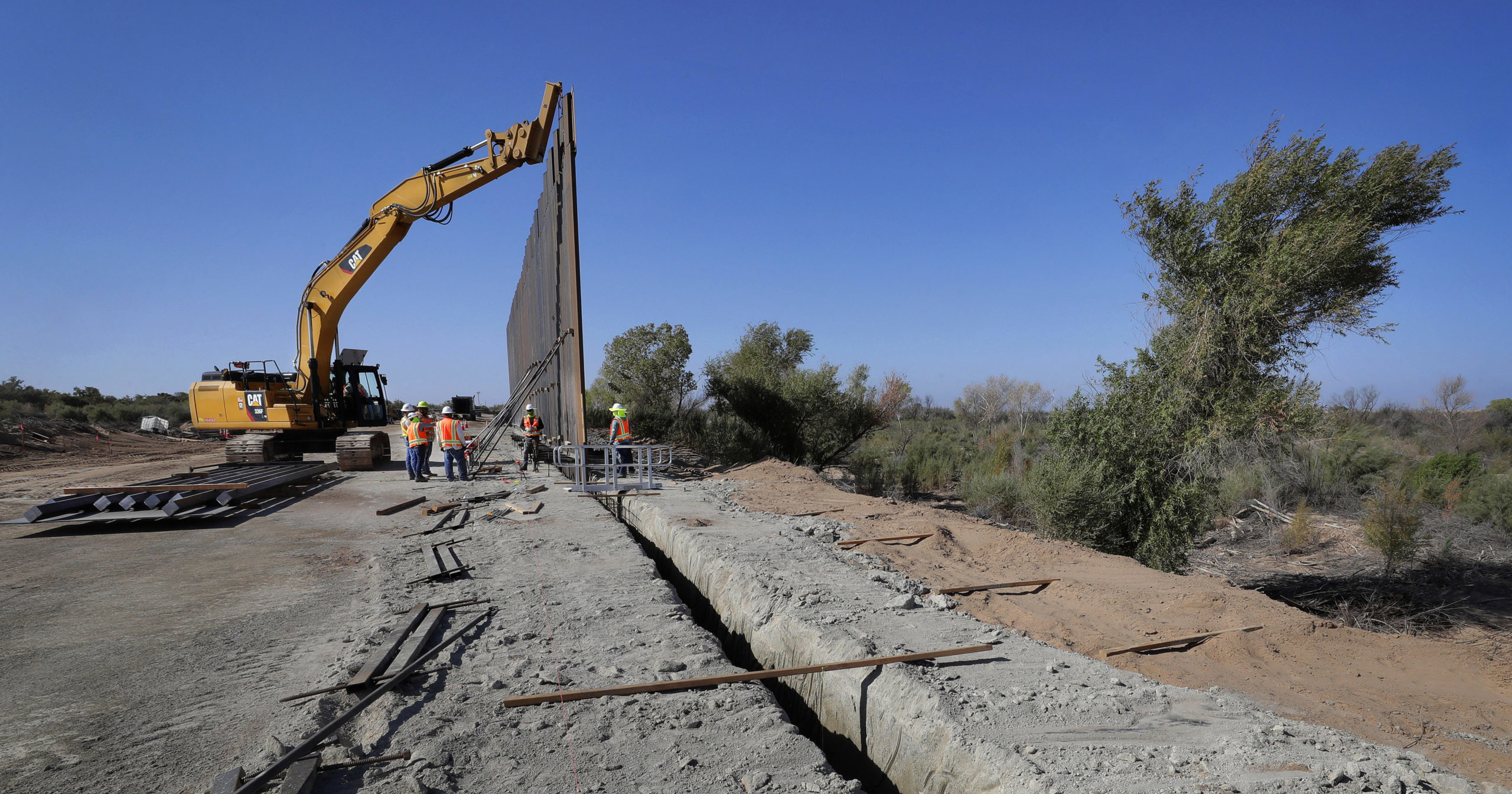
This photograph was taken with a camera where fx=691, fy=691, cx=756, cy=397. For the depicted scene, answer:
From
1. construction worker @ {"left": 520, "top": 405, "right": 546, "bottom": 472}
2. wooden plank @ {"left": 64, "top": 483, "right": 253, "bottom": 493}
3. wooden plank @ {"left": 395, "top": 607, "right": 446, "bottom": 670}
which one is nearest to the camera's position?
wooden plank @ {"left": 395, "top": 607, "right": 446, "bottom": 670}

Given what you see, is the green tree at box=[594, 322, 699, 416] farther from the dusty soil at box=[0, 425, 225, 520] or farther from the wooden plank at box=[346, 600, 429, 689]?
the wooden plank at box=[346, 600, 429, 689]

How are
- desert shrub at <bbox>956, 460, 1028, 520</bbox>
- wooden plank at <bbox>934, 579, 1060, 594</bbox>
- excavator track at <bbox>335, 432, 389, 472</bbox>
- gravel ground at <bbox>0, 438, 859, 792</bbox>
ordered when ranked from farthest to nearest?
excavator track at <bbox>335, 432, 389, 472</bbox> → desert shrub at <bbox>956, 460, 1028, 520</bbox> → wooden plank at <bbox>934, 579, 1060, 594</bbox> → gravel ground at <bbox>0, 438, 859, 792</bbox>

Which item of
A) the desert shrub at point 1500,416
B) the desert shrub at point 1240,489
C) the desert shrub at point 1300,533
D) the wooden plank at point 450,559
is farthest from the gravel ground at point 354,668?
the desert shrub at point 1500,416

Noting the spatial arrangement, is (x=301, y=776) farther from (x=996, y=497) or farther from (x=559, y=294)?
(x=996, y=497)

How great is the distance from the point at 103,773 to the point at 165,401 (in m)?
53.1

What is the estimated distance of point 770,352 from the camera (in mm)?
32281

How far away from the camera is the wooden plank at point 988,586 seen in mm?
5906

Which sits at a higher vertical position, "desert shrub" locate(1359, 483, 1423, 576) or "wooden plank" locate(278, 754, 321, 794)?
"wooden plank" locate(278, 754, 321, 794)

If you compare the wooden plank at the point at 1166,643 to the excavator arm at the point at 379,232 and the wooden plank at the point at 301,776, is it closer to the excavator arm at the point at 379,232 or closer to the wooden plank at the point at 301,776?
the wooden plank at the point at 301,776

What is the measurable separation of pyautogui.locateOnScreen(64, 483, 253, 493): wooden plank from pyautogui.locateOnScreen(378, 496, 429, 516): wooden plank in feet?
7.24

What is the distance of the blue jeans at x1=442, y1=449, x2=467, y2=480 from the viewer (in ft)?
42.5

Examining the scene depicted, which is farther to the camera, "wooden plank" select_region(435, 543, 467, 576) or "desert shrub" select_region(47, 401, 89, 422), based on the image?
"desert shrub" select_region(47, 401, 89, 422)

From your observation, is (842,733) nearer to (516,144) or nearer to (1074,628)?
(1074,628)

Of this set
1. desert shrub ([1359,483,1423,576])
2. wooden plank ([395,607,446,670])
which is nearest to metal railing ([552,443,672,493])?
wooden plank ([395,607,446,670])
